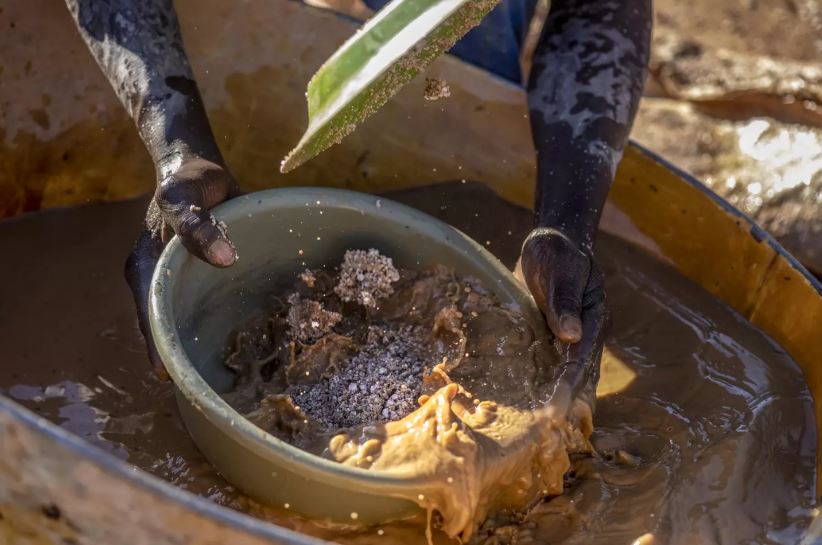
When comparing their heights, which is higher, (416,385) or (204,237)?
(204,237)

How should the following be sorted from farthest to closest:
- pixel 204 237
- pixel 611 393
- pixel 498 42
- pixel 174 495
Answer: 1. pixel 498 42
2. pixel 611 393
3. pixel 204 237
4. pixel 174 495

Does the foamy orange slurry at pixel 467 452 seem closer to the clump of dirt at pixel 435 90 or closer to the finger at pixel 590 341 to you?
the finger at pixel 590 341

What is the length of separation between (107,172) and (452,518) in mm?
1300

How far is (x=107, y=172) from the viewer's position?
2.36 m

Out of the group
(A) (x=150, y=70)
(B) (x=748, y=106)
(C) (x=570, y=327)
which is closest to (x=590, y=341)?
(C) (x=570, y=327)

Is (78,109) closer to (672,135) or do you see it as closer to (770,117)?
(672,135)

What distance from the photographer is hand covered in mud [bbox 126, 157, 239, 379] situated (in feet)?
5.40

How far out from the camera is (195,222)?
165cm

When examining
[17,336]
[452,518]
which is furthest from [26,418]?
[17,336]

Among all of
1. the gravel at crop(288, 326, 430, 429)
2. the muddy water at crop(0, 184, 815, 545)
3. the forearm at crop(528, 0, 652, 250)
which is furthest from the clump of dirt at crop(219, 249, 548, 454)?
the forearm at crop(528, 0, 652, 250)

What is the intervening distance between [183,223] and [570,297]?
0.67 m

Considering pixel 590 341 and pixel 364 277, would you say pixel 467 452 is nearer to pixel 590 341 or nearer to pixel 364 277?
pixel 590 341

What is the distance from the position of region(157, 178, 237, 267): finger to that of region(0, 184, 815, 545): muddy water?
1.21ft

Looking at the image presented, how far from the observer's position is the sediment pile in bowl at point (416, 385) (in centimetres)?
151
